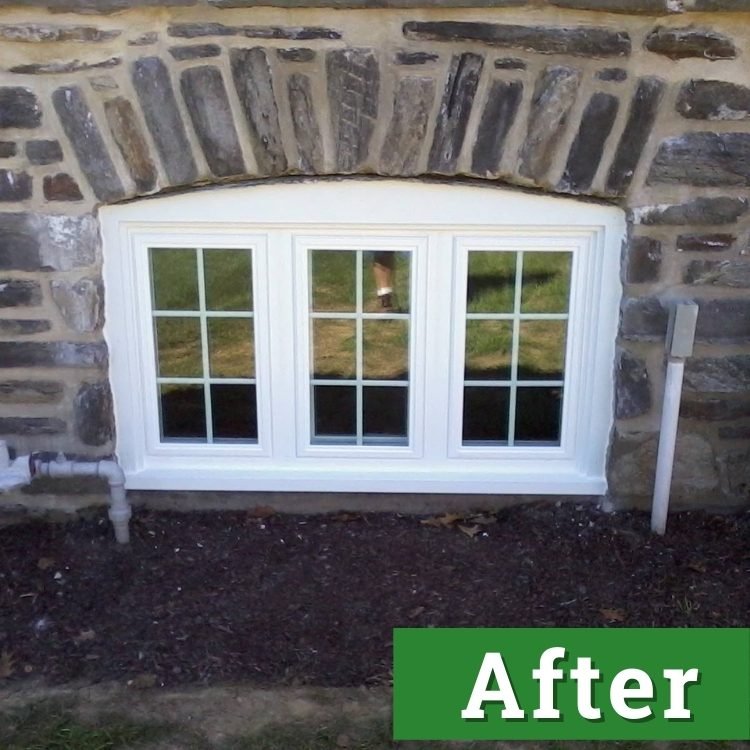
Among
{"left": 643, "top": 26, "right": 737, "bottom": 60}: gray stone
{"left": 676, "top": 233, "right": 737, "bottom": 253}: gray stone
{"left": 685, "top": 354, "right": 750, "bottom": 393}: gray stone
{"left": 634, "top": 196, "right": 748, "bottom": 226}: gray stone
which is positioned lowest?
{"left": 685, "top": 354, "right": 750, "bottom": 393}: gray stone

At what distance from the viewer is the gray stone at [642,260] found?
3418 mm

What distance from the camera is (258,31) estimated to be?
3.17 m

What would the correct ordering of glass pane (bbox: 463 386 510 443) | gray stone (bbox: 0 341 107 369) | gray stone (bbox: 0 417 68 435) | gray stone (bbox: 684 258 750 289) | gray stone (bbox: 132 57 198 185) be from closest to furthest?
gray stone (bbox: 132 57 198 185) < gray stone (bbox: 684 258 750 289) < gray stone (bbox: 0 341 107 369) < gray stone (bbox: 0 417 68 435) < glass pane (bbox: 463 386 510 443)

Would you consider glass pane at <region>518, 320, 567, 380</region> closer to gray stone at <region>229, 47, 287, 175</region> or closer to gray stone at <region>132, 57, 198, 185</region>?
gray stone at <region>229, 47, 287, 175</region>

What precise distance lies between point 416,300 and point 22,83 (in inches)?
63.8

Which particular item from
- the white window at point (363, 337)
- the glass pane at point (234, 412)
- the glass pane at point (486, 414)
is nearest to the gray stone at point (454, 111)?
the white window at point (363, 337)

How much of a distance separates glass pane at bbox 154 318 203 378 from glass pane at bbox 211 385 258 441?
0.13 meters

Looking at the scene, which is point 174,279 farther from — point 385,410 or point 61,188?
point 385,410

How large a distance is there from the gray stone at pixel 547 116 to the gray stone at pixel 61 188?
1.61 metres

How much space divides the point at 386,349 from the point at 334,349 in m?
0.21

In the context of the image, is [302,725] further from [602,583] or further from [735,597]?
[735,597]

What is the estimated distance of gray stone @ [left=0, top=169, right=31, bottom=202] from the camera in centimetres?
336

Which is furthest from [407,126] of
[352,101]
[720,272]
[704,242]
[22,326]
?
[22,326]

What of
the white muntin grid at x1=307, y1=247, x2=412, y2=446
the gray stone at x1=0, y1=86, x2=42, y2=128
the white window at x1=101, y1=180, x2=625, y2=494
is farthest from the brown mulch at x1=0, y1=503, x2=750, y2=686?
the gray stone at x1=0, y1=86, x2=42, y2=128
